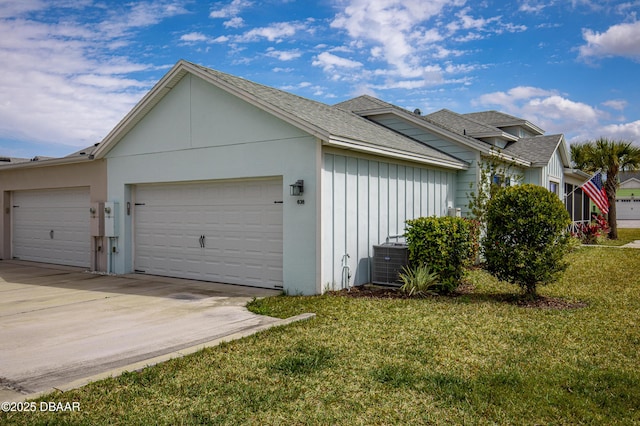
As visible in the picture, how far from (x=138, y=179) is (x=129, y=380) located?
A: 8.04m

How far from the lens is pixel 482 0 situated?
12.0 m

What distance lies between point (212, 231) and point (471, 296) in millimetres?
5544

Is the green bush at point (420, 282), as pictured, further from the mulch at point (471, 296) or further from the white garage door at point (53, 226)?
the white garage door at point (53, 226)

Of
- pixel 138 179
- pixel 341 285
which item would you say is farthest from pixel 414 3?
pixel 138 179

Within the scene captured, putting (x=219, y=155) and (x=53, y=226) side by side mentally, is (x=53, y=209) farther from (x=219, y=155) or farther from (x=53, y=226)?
(x=219, y=155)

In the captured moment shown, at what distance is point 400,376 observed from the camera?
4.40m

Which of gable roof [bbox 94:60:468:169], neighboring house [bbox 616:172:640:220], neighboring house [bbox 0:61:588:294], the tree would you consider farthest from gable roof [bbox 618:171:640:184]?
gable roof [bbox 94:60:468:169]

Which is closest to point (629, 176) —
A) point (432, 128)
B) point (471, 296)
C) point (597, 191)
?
point (597, 191)

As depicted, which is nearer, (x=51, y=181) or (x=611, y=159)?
(x=51, y=181)

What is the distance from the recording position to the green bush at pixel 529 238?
774 centimetres

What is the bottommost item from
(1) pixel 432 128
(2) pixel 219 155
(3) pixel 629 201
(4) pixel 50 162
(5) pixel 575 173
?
(3) pixel 629 201

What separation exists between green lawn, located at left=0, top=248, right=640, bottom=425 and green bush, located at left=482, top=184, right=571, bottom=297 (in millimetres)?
910

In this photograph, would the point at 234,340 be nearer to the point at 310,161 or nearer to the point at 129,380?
the point at 129,380

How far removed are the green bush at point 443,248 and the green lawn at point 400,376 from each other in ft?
5.09
